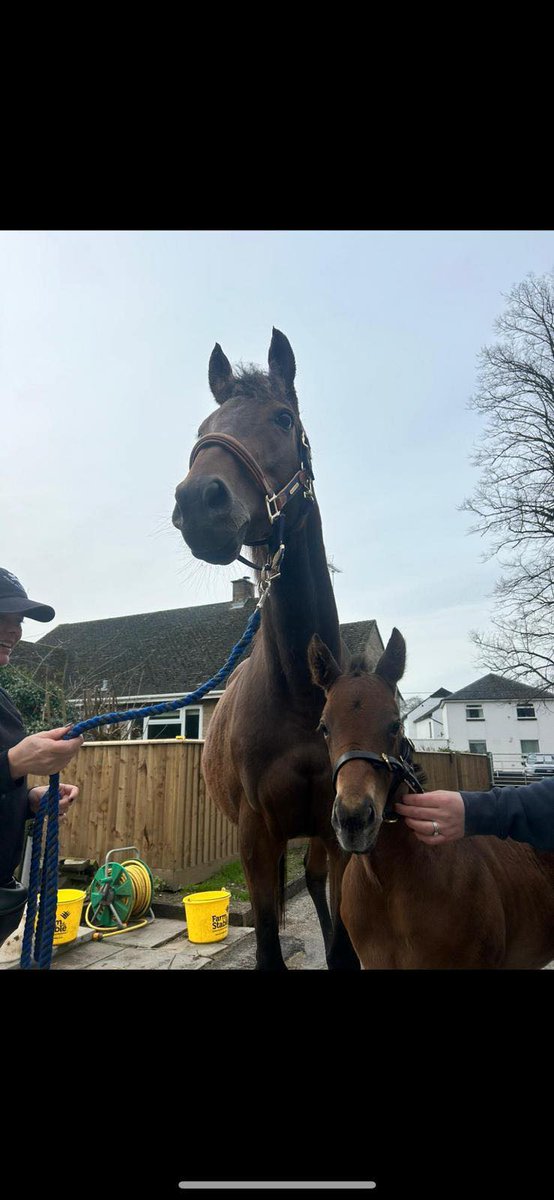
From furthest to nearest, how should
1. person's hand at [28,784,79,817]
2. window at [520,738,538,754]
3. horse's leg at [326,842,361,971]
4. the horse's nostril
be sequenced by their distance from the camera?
window at [520,738,538,754], horse's leg at [326,842,361,971], person's hand at [28,784,79,817], the horse's nostril

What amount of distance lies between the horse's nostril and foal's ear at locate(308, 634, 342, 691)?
637mm

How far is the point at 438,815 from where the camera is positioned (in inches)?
63.9

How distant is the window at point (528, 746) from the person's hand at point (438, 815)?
30644mm

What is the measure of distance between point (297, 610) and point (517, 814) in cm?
107

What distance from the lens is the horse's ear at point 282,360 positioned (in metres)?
2.30

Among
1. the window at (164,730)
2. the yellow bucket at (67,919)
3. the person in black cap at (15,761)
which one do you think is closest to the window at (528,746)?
the window at (164,730)

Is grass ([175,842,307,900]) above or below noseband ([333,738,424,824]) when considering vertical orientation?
below

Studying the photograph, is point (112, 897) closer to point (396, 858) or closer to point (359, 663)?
point (396, 858)

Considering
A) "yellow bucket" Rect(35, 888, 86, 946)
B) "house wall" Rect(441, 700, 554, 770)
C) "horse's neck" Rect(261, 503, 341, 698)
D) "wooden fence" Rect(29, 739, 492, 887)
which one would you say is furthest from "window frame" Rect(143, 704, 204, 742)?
"house wall" Rect(441, 700, 554, 770)

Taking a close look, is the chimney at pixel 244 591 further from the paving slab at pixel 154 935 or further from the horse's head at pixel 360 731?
the paving slab at pixel 154 935

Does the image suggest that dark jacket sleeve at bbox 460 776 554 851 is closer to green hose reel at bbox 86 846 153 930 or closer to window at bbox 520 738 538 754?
green hose reel at bbox 86 846 153 930

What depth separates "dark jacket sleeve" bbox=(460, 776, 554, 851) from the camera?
1.55 m

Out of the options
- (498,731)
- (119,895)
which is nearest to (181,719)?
(119,895)

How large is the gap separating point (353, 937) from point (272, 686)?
995mm
